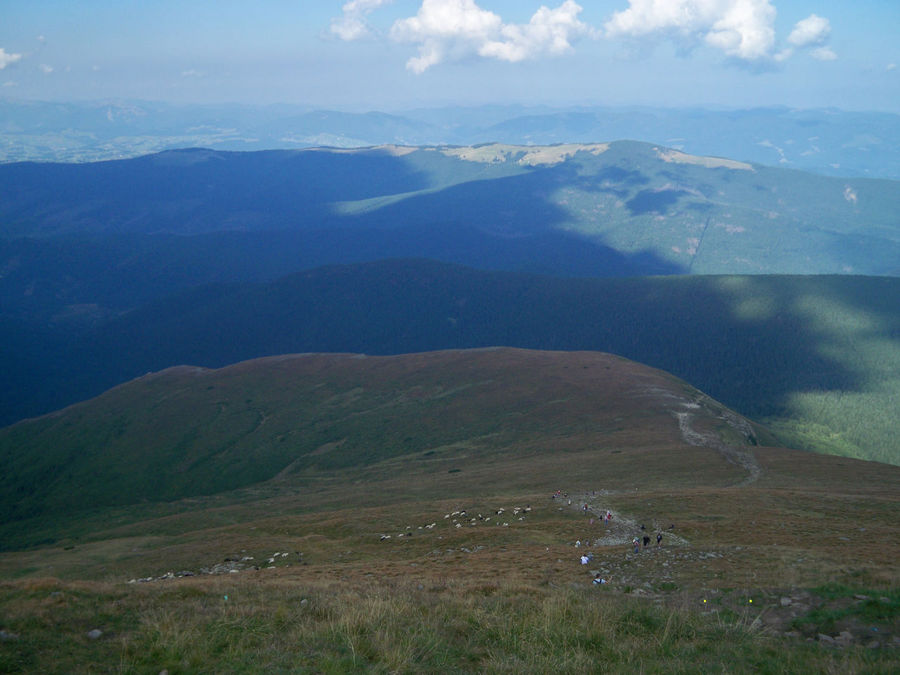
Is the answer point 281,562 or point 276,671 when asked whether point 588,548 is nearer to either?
point 281,562

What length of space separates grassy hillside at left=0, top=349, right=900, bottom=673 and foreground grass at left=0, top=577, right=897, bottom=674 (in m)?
0.07

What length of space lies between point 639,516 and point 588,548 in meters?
7.24

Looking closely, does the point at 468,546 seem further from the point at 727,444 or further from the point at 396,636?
the point at 727,444

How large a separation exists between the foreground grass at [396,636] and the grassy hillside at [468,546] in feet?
0.22

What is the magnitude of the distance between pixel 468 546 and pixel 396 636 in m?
17.3

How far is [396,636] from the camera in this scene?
1283cm

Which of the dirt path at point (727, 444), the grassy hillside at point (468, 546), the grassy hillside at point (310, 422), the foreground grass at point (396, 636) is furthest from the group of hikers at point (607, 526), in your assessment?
the grassy hillside at point (310, 422)

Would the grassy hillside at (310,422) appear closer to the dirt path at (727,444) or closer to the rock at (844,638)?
the dirt path at (727,444)

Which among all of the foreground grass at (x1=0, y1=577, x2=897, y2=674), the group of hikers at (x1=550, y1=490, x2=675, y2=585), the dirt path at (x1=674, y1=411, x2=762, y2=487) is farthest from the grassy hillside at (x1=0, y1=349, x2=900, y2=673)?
the dirt path at (x1=674, y1=411, x2=762, y2=487)

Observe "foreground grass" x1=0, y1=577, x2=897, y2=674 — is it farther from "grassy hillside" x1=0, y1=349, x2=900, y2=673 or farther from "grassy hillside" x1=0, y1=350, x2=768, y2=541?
"grassy hillside" x1=0, y1=350, x2=768, y2=541

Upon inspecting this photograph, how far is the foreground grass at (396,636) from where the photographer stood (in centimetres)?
1168

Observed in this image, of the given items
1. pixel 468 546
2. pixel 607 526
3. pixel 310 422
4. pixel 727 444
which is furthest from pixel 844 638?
pixel 310 422

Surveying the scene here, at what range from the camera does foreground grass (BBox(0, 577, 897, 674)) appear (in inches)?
460

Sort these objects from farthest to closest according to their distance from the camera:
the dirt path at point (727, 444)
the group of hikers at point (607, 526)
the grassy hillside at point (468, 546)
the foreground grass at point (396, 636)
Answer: the dirt path at point (727, 444), the group of hikers at point (607, 526), the grassy hillside at point (468, 546), the foreground grass at point (396, 636)
